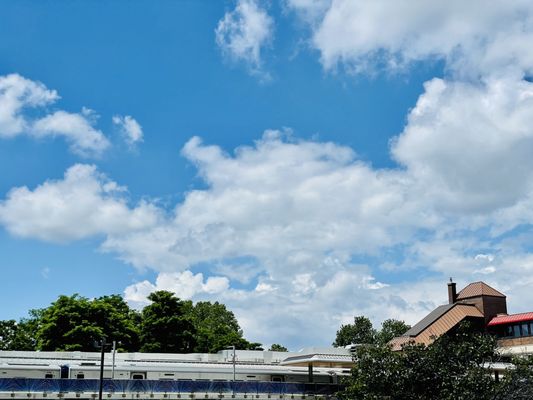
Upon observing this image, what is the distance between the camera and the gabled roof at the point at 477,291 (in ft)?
256

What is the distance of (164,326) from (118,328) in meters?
5.17

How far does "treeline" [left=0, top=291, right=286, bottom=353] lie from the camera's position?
249ft

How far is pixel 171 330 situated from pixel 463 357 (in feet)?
150

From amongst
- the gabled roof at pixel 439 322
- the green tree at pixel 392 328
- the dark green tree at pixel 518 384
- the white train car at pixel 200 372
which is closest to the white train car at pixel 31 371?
the white train car at pixel 200 372

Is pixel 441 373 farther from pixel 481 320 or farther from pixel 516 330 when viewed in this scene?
pixel 481 320

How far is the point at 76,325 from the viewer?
75.8 metres

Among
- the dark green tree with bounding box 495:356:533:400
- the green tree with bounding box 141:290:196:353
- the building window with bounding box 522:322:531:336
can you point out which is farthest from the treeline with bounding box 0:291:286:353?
the dark green tree with bounding box 495:356:533:400

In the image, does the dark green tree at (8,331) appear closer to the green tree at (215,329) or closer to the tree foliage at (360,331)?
the green tree at (215,329)

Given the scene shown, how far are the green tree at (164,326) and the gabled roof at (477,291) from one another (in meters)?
30.8

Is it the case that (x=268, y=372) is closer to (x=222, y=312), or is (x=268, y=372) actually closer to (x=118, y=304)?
(x=118, y=304)

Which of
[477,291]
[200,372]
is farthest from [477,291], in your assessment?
[200,372]

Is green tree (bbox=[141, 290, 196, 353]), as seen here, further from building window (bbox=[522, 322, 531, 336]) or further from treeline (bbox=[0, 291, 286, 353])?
building window (bbox=[522, 322, 531, 336])

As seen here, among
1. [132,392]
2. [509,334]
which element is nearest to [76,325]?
[132,392]

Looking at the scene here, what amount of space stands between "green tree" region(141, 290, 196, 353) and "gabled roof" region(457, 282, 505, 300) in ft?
101
